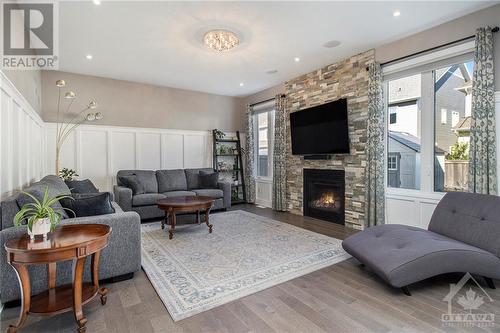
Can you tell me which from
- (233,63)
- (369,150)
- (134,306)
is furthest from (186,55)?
(134,306)

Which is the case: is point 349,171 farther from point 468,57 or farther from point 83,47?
point 83,47

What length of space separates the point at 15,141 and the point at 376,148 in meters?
4.50

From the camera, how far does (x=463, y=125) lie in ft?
10.8

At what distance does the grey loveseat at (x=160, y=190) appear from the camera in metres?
4.79

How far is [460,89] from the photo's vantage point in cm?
332

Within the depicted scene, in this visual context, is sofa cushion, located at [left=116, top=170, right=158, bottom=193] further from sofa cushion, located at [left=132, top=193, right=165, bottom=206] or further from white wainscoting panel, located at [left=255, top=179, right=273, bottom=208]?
white wainscoting panel, located at [left=255, top=179, right=273, bottom=208]

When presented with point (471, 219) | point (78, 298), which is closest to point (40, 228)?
point (78, 298)

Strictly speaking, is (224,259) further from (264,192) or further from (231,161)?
(231,161)

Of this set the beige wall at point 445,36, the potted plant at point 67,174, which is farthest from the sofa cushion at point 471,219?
the potted plant at point 67,174

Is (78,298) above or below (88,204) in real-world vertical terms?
below

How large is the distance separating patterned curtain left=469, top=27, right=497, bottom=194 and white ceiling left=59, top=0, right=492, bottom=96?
1.71 feet

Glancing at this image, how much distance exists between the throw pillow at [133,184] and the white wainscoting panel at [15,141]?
1474mm

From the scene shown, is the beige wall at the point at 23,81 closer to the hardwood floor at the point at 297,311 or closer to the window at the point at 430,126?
the hardwood floor at the point at 297,311

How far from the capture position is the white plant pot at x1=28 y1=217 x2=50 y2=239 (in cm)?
178
